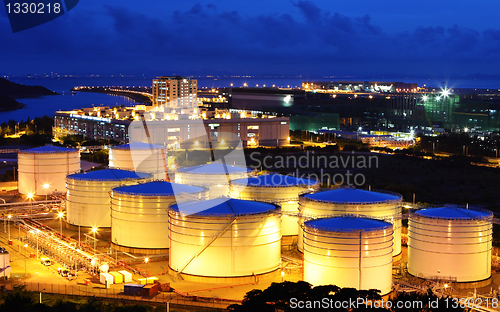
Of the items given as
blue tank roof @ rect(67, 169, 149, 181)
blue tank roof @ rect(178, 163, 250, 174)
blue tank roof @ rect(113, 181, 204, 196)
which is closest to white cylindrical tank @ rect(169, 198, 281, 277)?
blue tank roof @ rect(113, 181, 204, 196)

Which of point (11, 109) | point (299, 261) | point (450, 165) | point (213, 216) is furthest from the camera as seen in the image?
point (11, 109)

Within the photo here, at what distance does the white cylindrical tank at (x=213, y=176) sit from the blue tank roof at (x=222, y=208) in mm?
5176

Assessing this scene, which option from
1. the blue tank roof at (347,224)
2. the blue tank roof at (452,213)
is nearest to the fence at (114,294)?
the blue tank roof at (347,224)

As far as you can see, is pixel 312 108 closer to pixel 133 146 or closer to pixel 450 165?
pixel 450 165

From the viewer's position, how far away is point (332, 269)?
694 inches

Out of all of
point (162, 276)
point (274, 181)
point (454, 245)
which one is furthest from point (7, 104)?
point (454, 245)

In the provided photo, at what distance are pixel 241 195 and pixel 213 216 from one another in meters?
5.87

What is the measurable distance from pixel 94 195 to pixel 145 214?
459cm

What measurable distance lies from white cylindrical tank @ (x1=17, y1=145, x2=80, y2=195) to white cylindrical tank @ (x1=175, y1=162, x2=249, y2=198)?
31.1 ft

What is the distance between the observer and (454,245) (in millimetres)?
19109

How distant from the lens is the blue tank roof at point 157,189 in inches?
908

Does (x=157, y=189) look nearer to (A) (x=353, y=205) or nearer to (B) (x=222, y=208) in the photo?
(B) (x=222, y=208)

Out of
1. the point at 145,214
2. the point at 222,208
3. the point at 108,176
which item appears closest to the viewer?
the point at 222,208

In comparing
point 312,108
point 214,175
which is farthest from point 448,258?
point 312,108
